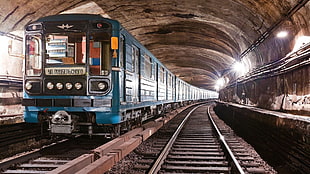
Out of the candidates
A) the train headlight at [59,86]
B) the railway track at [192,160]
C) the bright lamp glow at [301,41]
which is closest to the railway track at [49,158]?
the railway track at [192,160]

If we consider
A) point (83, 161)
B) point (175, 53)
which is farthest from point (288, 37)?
point (175, 53)

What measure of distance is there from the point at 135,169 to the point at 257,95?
9.48 meters

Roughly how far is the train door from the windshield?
1.73 metres

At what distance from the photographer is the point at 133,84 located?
769 cm

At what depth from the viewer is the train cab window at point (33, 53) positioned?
6.52 metres

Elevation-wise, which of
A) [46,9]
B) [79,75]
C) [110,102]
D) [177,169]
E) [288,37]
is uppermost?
[46,9]

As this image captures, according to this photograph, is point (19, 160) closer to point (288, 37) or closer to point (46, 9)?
point (46, 9)

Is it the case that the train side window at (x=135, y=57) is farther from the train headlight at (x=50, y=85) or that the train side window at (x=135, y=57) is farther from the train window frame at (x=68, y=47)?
the train headlight at (x=50, y=85)

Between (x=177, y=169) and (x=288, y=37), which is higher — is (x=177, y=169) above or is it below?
below

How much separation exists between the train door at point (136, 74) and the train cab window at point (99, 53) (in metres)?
1.46

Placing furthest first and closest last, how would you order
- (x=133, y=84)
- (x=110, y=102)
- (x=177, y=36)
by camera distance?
(x=177, y=36) → (x=133, y=84) → (x=110, y=102)

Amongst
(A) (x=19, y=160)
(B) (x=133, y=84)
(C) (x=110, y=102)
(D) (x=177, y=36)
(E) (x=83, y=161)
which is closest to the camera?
(E) (x=83, y=161)

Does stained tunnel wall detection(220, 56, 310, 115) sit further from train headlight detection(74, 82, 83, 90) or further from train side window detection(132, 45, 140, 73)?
train headlight detection(74, 82, 83, 90)

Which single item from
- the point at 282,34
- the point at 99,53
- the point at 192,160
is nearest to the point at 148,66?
the point at 99,53
